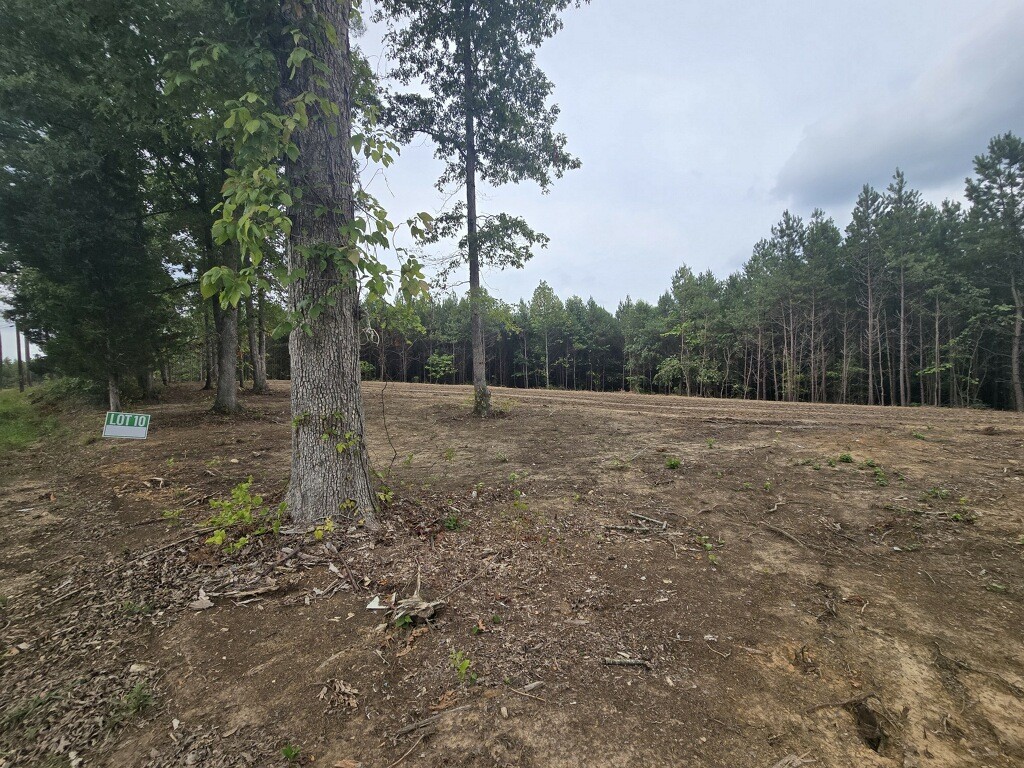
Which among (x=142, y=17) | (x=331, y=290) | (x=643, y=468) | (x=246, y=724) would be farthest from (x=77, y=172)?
(x=643, y=468)

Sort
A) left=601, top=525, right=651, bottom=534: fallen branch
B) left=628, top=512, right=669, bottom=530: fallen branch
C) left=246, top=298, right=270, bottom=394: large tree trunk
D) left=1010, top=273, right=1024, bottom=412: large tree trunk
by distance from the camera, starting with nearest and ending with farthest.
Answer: left=601, top=525, right=651, bottom=534: fallen branch → left=628, top=512, right=669, bottom=530: fallen branch → left=246, top=298, right=270, bottom=394: large tree trunk → left=1010, top=273, right=1024, bottom=412: large tree trunk

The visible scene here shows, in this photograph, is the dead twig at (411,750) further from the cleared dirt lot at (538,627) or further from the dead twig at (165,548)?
the dead twig at (165,548)

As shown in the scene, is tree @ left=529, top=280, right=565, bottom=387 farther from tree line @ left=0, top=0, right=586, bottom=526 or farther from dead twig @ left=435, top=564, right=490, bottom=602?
dead twig @ left=435, top=564, right=490, bottom=602

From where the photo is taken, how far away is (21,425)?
1182 cm

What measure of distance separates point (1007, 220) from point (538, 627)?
35.1 metres

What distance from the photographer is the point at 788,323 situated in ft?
107

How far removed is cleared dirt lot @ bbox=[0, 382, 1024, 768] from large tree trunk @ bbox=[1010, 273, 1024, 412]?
25.8 m

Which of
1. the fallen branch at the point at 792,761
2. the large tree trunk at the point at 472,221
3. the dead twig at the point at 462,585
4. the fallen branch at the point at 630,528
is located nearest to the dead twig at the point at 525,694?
the dead twig at the point at 462,585

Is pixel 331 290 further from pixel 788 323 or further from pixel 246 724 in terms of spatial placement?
pixel 788 323

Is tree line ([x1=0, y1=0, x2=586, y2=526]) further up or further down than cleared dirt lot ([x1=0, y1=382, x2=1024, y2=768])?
further up

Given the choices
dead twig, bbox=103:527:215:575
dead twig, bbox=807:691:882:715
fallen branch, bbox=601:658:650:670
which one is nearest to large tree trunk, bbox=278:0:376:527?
dead twig, bbox=103:527:215:575

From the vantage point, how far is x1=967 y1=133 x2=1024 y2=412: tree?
2194 centimetres

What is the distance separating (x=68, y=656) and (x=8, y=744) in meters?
0.66

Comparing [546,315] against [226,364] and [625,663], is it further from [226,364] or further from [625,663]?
[625,663]
